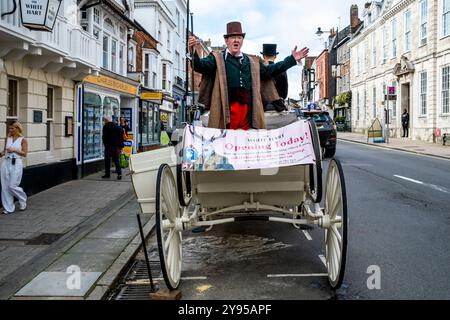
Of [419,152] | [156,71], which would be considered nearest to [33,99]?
[419,152]

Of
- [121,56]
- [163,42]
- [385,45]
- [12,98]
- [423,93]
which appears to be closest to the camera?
[12,98]

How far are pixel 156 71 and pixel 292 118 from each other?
27.4 metres

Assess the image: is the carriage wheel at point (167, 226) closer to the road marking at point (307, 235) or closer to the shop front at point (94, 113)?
the road marking at point (307, 235)

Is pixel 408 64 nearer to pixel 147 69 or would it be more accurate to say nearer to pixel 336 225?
pixel 147 69

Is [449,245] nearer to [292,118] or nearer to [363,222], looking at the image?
[363,222]

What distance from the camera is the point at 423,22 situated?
30641 millimetres

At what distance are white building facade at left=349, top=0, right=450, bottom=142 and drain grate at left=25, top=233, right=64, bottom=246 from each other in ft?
81.7

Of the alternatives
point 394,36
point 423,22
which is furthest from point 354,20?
point 423,22

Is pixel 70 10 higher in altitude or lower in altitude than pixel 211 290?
higher

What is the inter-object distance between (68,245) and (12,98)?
5.89m

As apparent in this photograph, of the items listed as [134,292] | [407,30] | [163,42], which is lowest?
[134,292]

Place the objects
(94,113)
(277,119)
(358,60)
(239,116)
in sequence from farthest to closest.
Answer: (358,60), (94,113), (277,119), (239,116)
